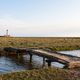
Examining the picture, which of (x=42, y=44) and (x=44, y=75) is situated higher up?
(x=42, y=44)

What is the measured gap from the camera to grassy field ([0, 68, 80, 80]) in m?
13.4

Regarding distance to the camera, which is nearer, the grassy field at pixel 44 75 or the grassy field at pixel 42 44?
the grassy field at pixel 44 75

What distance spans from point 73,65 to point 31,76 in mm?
4569

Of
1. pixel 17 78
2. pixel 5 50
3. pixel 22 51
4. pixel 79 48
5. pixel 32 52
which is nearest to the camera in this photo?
pixel 17 78

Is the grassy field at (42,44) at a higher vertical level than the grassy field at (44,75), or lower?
higher

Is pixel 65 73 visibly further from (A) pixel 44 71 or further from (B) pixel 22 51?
(B) pixel 22 51

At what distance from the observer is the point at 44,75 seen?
14.0 m

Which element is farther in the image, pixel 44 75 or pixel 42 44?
pixel 42 44

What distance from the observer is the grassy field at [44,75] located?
1339cm

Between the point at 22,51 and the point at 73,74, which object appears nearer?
the point at 73,74

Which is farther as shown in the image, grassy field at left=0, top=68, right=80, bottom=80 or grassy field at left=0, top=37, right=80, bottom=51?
grassy field at left=0, top=37, right=80, bottom=51

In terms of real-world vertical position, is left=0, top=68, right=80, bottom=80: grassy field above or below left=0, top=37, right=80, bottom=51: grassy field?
below

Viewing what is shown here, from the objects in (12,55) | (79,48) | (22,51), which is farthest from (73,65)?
(79,48)

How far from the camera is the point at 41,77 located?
13.6 m
